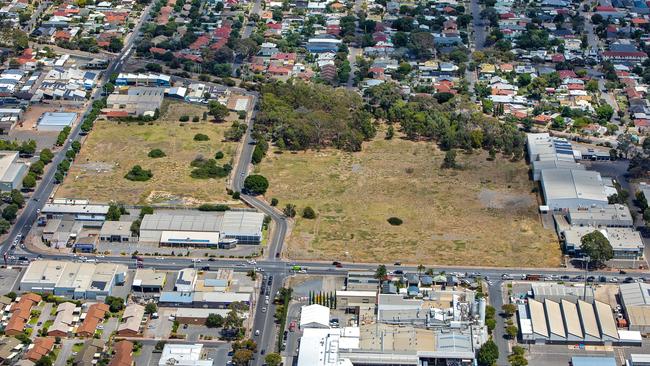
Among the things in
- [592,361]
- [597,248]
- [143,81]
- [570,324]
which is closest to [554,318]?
[570,324]

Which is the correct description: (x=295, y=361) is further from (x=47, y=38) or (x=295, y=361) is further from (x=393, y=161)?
(x=47, y=38)

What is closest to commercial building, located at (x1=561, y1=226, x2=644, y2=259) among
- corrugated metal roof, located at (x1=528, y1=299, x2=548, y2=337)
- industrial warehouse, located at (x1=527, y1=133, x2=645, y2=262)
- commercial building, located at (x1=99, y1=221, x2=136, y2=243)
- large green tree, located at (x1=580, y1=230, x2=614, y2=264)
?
industrial warehouse, located at (x1=527, y1=133, x2=645, y2=262)

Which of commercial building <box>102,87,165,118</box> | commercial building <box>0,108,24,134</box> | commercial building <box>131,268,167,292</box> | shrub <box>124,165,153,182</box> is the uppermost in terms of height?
commercial building <box>102,87,165,118</box>

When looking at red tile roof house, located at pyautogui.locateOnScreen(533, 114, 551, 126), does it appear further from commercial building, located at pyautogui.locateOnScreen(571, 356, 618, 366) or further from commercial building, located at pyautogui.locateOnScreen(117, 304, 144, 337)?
commercial building, located at pyautogui.locateOnScreen(117, 304, 144, 337)

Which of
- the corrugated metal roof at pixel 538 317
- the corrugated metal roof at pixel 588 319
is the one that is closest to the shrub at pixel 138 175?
the corrugated metal roof at pixel 538 317

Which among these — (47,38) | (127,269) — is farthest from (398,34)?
(127,269)

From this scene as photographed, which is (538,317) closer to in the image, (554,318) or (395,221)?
(554,318)
